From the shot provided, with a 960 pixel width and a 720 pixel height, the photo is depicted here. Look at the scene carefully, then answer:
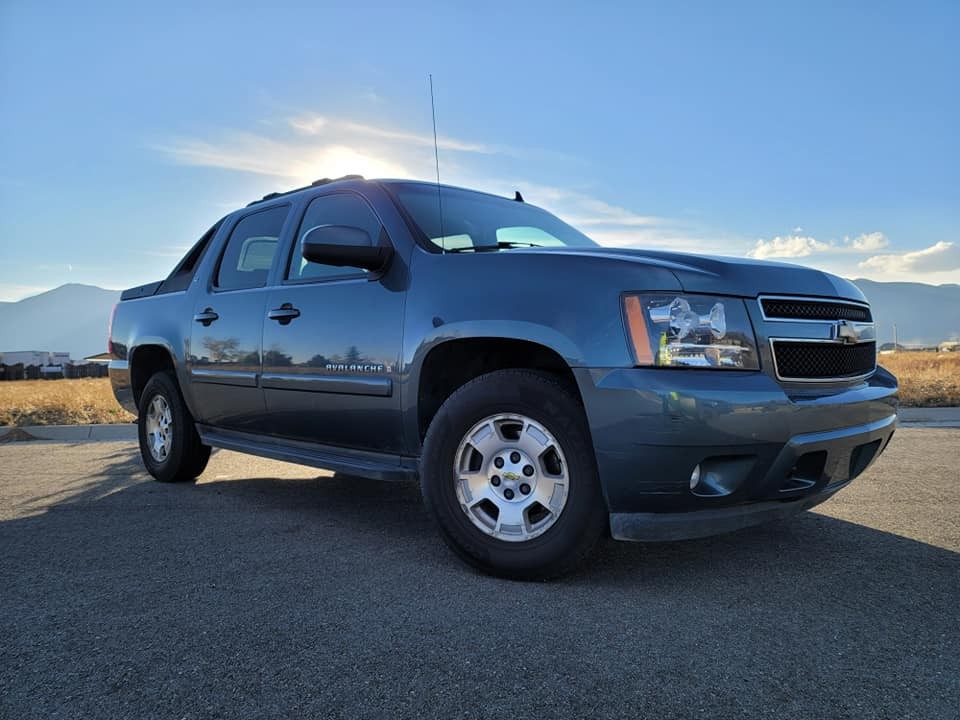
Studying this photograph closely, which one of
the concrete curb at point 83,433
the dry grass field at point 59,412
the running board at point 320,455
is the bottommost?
the concrete curb at point 83,433

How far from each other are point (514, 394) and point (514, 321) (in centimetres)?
30

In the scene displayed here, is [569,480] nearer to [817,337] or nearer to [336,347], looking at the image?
[817,337]

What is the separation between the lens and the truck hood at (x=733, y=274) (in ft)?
9.41

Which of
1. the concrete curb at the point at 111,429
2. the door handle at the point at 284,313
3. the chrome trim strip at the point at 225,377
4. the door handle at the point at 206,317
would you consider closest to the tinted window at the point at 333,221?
the door handle at the point at 284,313

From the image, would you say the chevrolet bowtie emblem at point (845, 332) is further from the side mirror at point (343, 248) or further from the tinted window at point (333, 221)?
the tinted window at point (333, 221)

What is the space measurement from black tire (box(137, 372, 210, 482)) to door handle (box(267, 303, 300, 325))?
4.80ft

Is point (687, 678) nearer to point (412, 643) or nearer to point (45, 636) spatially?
point (412, 643)

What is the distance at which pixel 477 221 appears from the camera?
4.20 meters

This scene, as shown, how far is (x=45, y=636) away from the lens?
99.1 inches

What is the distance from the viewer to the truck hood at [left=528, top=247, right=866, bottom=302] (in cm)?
287

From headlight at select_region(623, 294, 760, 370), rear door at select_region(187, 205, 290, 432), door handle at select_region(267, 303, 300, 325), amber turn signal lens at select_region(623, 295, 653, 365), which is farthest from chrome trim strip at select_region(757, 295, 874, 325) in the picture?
rear door at select_region(187, 205, 290, 432)

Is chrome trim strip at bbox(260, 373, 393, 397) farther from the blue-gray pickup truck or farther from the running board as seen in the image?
the running board

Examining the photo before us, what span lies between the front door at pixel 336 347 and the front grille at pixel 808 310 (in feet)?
5.35

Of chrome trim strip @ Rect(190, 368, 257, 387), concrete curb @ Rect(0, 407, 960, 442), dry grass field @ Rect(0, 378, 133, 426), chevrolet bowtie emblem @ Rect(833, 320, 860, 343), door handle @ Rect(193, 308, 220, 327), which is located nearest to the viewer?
chevrolet bowtie emblem @ Rect(833, 320, 860, 343)
